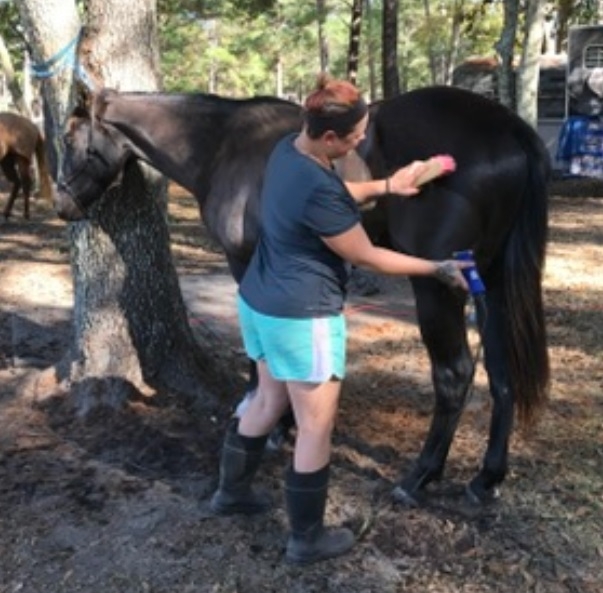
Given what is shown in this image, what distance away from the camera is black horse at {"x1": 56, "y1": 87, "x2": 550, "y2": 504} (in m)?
3.15

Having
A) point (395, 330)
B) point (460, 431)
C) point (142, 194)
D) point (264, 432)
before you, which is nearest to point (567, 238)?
point (395, 330)

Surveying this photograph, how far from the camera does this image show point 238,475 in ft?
10.4

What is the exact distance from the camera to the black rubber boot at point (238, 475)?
3.16m

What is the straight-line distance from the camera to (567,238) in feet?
32.1

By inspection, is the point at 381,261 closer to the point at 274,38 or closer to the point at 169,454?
the point at 169,454

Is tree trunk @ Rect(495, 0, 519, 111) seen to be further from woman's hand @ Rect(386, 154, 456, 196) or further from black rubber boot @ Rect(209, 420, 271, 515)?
black rubber boot @ Rect(209, 420, 271, 515)

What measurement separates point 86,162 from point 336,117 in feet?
5.80

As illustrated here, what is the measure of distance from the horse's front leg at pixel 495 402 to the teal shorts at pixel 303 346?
2.86 feet

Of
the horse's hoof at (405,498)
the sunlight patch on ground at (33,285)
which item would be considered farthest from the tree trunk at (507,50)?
the horse's hoof at (405,498)

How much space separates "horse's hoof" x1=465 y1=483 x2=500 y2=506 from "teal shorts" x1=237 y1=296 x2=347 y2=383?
3.25ft

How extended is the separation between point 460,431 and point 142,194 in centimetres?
201

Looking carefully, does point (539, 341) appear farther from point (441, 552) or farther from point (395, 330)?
point (395, 330)

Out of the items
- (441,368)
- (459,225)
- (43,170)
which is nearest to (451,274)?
(459,225)

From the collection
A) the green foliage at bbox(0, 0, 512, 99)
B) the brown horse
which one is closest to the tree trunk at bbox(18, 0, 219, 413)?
the brown horse
